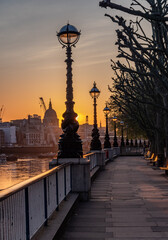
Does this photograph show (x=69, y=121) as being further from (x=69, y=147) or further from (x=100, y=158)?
(x=100, y=158)

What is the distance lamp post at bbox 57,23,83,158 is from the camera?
1155cm

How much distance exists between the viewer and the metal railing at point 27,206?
4.50m

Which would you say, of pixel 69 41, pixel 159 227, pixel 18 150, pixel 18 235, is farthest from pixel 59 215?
pixel 18 150

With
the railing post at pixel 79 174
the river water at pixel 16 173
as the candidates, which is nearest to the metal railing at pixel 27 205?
the railing post at pixel 79 174

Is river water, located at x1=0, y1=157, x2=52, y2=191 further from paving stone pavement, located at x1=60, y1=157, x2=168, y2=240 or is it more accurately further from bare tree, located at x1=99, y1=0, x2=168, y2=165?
paving stone pavement, located at x1=60, y1=157, x2=168, y2=240

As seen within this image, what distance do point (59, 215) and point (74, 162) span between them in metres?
3.36

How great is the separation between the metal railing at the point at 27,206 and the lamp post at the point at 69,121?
3.26 metres

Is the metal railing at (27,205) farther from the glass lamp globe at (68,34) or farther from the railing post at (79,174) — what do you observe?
the glass lamp globe at (68,34)

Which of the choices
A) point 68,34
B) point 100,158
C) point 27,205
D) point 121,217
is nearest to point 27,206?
point 27,205

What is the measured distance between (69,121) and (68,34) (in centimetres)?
277

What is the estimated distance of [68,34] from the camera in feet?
39.2

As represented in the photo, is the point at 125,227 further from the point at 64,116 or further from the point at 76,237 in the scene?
the point at 64,116

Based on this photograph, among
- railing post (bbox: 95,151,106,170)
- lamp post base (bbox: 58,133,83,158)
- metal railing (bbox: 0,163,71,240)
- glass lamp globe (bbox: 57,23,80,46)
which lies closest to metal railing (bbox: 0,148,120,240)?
metal railing (bbox: 0,163,71,240)

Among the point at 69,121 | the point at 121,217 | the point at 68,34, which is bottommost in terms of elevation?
the point at 121,217
